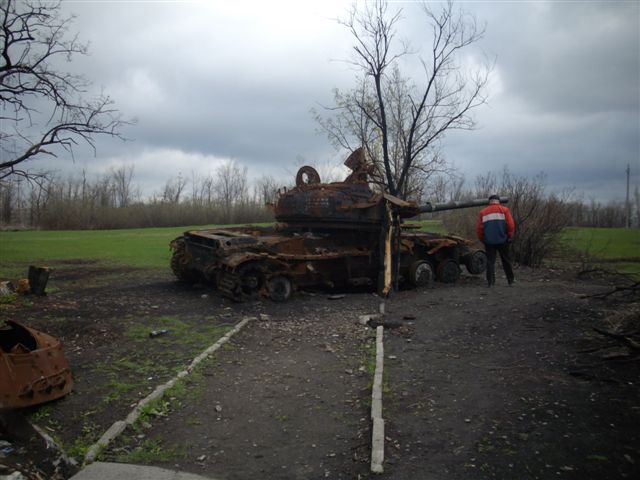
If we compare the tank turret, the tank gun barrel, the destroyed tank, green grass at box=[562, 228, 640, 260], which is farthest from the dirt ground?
green grass at box=[562, 228, 640, 260]

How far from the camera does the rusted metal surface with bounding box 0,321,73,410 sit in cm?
520

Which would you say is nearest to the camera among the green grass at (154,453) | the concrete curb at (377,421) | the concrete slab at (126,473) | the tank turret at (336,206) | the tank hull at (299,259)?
the concrete slab at (126,473)

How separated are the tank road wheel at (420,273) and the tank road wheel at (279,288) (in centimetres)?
338

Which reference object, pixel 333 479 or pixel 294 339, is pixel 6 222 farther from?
pixel 333 479

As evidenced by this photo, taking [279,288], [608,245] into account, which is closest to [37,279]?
[279,288]

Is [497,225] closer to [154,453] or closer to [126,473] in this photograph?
[154,453]

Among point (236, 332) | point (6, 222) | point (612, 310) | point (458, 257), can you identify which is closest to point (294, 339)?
point (236, 332)

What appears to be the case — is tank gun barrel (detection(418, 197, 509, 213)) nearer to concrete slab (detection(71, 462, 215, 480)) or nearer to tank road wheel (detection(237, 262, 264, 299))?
tank road wheel (detection(237, 262, 264, 299))

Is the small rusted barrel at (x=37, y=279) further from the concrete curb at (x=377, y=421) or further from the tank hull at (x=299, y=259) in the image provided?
the concrete curb at (x=377, y=421)

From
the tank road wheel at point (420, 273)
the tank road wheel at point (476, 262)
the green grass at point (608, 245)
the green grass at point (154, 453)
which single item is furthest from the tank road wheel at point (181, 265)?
the green grass at point (608, 245)

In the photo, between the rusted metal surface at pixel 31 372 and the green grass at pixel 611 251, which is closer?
the rusted metal surface at pixel 31 372

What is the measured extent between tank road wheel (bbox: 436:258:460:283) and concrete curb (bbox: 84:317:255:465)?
7.28 meters

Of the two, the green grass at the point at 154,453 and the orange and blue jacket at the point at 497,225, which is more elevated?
the orange and blue jacket at the point at 497,225

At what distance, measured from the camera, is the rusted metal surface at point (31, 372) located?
17.1 ft
